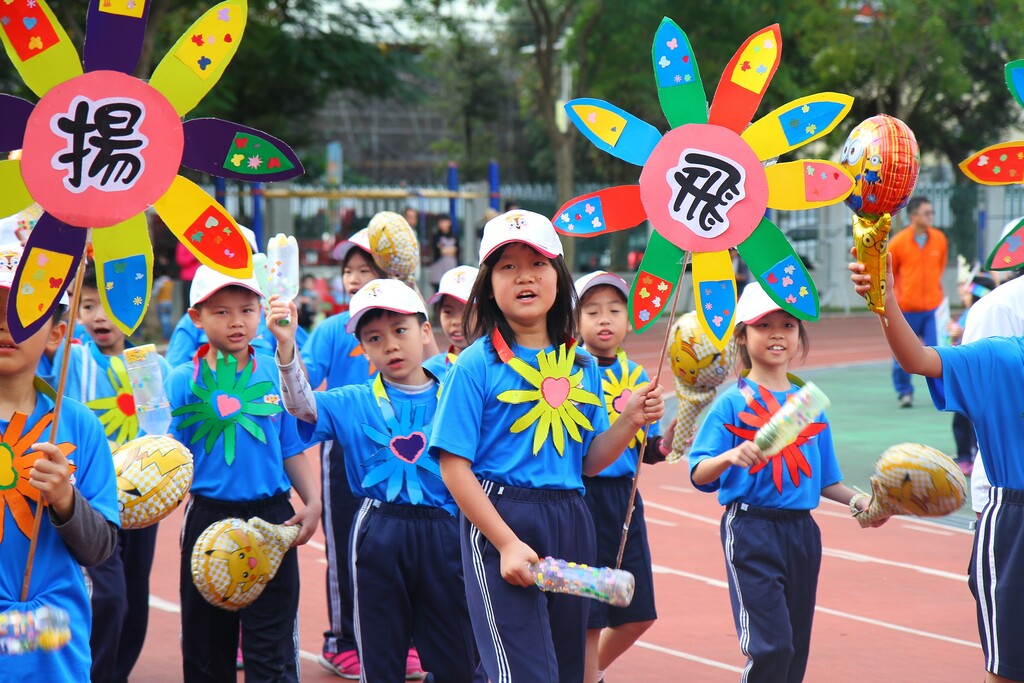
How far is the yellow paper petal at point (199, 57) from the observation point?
141 inches

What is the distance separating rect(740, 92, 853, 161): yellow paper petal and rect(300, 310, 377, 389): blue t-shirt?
2.81 meters

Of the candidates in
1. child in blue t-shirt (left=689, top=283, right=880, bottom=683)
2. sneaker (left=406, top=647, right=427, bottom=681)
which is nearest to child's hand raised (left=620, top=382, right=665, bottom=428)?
child in blue t-shirt (left=689, top=283, right=880, bottom=683)

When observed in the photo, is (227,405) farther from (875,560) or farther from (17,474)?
(875,560)

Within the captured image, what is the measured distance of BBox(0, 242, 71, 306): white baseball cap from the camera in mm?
3553

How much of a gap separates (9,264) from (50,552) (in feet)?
2.65

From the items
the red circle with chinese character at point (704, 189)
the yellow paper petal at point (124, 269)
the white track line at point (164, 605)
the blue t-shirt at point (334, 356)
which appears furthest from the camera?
the white track line at point (164, 605)

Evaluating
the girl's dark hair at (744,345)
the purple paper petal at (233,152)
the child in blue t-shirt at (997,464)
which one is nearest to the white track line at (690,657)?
the girl's dark hair at (744,345)

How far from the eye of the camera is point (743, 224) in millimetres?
4035

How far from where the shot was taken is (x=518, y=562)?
3670mm

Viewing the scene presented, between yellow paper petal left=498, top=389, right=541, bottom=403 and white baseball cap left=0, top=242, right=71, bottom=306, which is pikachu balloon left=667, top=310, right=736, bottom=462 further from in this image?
white baseball cap left=0, top=242, right=71, bottom=306

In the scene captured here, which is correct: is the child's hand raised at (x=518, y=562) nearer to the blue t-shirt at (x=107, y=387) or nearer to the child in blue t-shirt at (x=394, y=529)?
the child in blue t-shirt at (x=394, y=529)

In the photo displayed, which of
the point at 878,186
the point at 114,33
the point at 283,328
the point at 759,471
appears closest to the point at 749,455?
the point at 759,471

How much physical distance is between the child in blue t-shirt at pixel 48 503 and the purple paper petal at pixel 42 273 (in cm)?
5

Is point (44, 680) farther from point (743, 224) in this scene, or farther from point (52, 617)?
point (743, 224)
